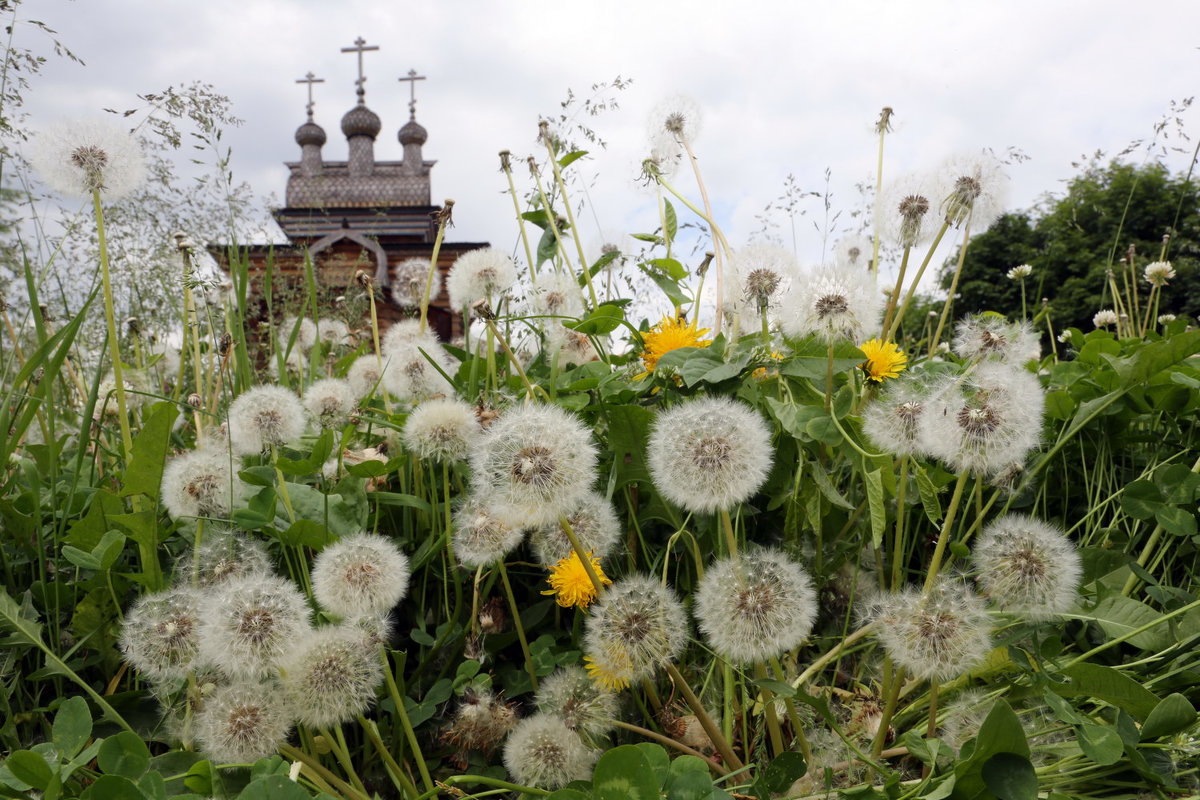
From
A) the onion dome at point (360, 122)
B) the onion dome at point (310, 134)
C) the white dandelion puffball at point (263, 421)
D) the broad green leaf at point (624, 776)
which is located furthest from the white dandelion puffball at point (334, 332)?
the onion dome at point (310, 134)

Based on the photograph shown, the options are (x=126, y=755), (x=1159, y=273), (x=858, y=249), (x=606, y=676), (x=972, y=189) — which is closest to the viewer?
(x=126, y=755)

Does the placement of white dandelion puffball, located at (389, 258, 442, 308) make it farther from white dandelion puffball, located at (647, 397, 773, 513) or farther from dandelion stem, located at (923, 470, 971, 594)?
dandelion stem, located at (923, 470, 971, 594)

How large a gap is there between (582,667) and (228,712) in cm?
50

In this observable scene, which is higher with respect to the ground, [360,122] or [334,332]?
[360,122]

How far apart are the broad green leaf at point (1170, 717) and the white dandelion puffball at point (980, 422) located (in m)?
0.33

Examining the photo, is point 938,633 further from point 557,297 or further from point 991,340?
point 557,297

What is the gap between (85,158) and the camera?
1.48 meters

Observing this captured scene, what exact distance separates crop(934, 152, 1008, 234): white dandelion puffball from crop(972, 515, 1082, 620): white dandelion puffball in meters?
0.68

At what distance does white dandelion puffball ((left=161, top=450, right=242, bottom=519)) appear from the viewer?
1.32 m

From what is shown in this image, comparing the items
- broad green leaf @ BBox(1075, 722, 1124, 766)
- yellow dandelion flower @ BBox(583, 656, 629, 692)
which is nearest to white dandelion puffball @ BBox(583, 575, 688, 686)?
yellow dandelion flower @ BBox(583, 656, 629, 692)

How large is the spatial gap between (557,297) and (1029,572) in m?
1.19

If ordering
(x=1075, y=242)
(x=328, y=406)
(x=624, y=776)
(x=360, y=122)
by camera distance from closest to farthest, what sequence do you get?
(x=624, y=776)
(x=328, y=406)
(x=1075, y=242)
(x=360, y=122)

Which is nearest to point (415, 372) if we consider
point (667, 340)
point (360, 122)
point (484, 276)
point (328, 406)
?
point (328, 406)

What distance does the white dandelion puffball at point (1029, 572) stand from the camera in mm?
1050
